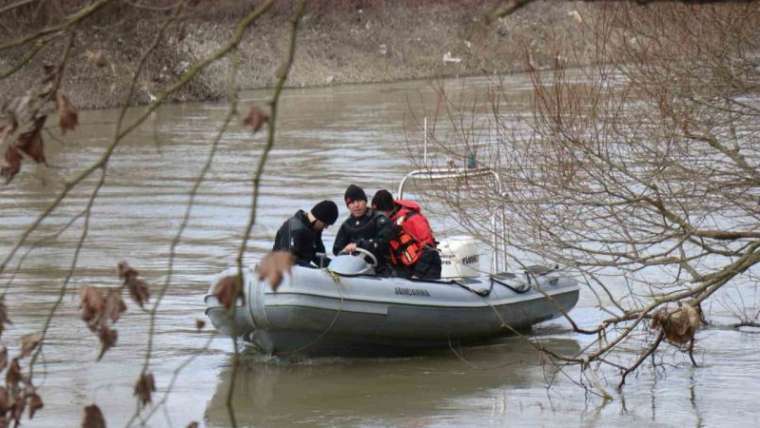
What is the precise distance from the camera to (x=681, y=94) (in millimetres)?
8289

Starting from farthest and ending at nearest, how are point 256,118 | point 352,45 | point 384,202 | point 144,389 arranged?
point 352,45
point 384,202
point 144,389
point 256,118

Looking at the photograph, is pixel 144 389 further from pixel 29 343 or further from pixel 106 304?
pixel 29 343

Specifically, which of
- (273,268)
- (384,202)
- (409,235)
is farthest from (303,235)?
(273,268)

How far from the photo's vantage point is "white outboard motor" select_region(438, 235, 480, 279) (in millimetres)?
10258

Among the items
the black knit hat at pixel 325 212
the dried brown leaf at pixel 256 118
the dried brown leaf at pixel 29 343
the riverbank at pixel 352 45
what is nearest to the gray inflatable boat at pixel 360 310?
the black knit hat at pixel 325 212

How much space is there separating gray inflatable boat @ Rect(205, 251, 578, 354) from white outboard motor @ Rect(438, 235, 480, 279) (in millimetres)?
299

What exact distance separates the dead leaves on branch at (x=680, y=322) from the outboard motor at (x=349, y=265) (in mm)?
2818

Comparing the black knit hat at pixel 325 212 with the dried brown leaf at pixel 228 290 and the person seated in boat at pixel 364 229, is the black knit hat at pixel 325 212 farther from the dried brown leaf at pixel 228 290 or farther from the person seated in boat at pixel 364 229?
the dried brown leaf at pixel 228 290

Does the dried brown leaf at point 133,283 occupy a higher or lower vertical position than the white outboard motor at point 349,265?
higher

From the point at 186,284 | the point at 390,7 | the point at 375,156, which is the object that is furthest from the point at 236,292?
the point at 390,7

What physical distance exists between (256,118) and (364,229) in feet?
21.5

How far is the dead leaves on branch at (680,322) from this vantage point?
6.55 metres

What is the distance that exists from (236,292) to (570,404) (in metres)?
6.03

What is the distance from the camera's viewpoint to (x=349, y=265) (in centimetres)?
915
